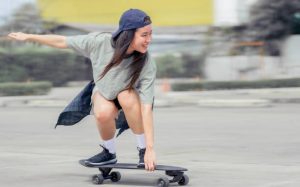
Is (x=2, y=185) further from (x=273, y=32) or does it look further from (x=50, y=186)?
(x=273, y=32)

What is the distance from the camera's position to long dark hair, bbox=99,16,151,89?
20.4ft

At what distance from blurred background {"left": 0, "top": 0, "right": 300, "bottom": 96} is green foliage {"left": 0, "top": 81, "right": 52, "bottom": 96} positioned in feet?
0.11

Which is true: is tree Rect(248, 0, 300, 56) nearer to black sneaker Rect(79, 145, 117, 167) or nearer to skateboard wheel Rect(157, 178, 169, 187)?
black sneaker Rect(79, 145, 117, 167)

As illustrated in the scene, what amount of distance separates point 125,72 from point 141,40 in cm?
30

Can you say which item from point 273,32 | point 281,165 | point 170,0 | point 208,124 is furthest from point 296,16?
point 281,165

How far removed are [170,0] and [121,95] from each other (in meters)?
31.0

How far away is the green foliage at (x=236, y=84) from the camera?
1019 inches

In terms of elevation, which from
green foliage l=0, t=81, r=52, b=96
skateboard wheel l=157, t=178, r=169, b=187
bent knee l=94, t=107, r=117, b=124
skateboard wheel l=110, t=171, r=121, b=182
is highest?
bent knee l=94, t=107, r=117, b=124

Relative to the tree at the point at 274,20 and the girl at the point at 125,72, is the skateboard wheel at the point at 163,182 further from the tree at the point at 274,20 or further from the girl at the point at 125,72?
the tree at the point at 274,20

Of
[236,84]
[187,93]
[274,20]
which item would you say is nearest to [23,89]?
[187,93]

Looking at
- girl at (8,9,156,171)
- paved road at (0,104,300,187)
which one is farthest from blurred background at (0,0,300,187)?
girl at (8,9,156,171)

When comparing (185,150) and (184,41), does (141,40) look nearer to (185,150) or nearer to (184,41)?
(185,150)

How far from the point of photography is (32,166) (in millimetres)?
7785

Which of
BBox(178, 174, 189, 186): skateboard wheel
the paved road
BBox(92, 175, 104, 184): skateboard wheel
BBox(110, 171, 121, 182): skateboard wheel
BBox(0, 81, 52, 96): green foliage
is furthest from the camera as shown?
BBox(0, 81, 52, 96): green foliage
